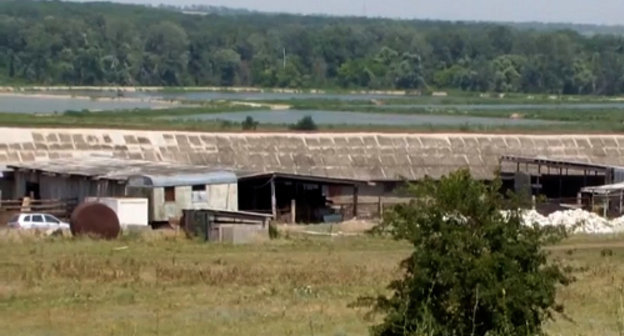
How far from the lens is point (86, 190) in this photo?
4606 cm

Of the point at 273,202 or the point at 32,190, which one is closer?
the point at 273,202

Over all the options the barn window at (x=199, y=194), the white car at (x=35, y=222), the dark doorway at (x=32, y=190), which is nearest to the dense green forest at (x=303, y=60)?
the dark doorway at (x=32, y=190)

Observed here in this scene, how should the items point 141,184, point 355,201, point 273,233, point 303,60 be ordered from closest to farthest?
point 273,233 < point 141,184 < point 355,201 < point 303,60

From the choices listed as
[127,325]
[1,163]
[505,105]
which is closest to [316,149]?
[1,163]

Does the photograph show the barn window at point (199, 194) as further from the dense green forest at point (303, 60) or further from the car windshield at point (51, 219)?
the dense green forest at point (303, 60)

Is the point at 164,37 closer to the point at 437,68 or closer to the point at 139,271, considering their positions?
the point at 437,68

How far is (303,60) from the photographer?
17112 centimetres

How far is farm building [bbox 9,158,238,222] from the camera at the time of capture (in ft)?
144

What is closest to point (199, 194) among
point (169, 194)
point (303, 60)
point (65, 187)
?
point (169, 194)

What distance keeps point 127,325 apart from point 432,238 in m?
6.86

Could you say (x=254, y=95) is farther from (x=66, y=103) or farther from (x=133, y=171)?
(x=133, y=171)

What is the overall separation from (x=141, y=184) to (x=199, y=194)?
1749mm

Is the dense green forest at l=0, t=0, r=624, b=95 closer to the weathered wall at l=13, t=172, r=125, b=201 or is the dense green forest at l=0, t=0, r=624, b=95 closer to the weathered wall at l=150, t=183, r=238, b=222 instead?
the weathered wall at l=13, t=172, r=125, b=201

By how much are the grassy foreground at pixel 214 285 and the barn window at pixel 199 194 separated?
597 cm
